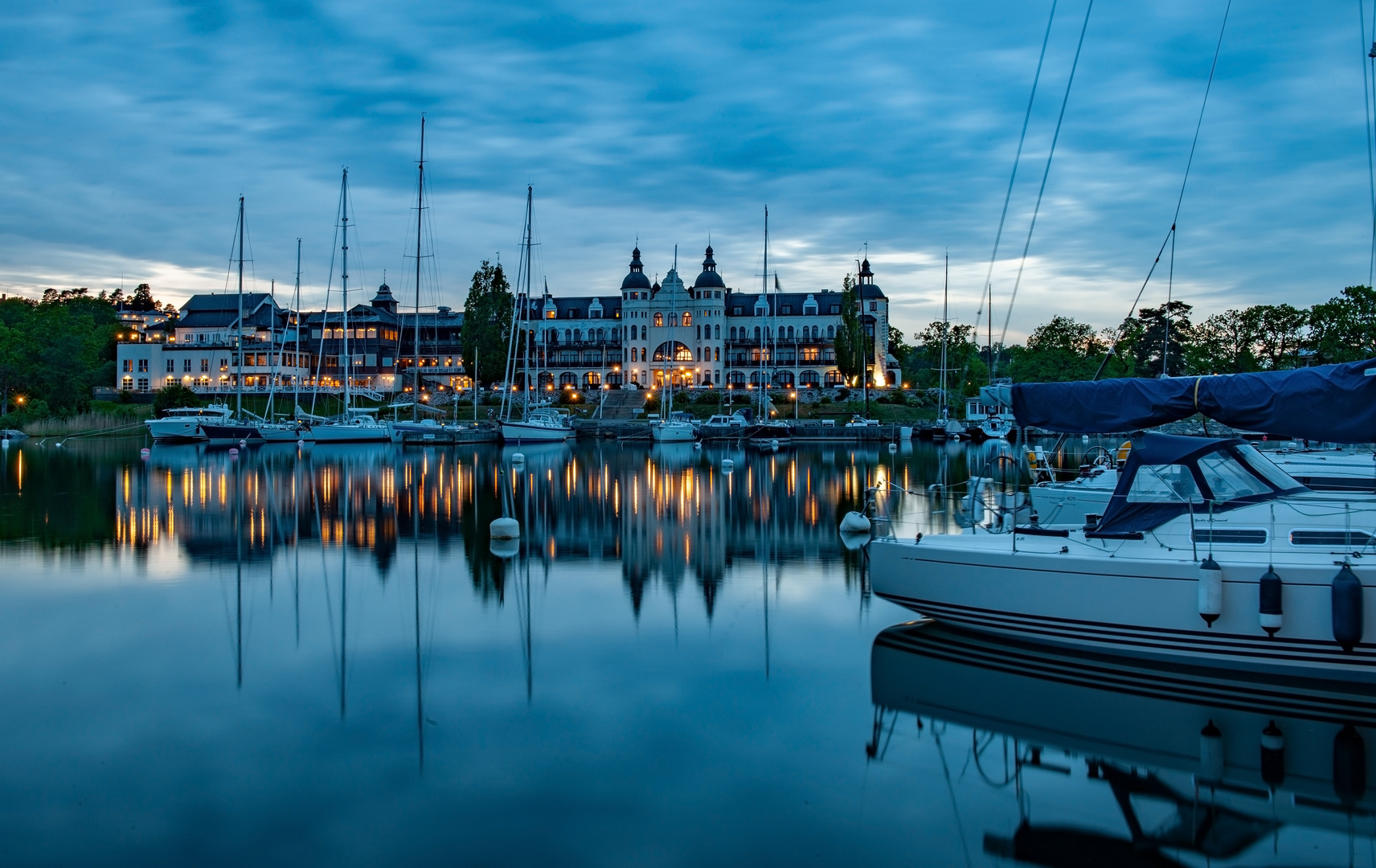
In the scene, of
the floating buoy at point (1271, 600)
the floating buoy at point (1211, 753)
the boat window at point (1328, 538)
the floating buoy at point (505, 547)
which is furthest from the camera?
the floating buoy at point (505, 547)

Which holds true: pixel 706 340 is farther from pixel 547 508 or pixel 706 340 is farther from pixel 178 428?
pixel 547 508

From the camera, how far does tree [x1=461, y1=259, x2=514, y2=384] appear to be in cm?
10062

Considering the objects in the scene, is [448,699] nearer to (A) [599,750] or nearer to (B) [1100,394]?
(A) [599,750]

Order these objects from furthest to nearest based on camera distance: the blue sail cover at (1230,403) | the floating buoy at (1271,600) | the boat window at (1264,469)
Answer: the boat window at (1264,469) < the blue sail cover at (1230,403) < the floating buoy at (1271,600)

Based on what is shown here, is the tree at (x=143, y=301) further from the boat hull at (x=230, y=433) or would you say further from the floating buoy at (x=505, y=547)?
the floating buoy at (x=505, y=547)

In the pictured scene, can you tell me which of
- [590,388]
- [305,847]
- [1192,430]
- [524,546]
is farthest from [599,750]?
[590,388]

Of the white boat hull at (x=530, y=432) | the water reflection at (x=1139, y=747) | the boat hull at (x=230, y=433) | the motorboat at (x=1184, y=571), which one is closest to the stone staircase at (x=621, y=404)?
the white boat hull at (x=530, y=432)

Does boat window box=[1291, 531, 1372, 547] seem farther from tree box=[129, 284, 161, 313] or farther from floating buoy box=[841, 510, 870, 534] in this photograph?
tree box=[129, 284, 161, 313]

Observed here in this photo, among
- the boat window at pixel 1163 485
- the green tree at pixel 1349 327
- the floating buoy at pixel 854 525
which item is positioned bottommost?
the floating buoy at pixel 854 525

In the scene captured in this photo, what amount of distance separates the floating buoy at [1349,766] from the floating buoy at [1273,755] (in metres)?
0.48

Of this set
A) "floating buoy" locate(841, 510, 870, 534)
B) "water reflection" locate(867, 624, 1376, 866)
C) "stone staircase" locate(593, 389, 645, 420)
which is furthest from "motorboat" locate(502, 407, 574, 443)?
"water reflection" locate(867, 624, 1376, 866)

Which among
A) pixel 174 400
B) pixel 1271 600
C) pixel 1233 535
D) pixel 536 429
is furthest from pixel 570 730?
pixel 174 400

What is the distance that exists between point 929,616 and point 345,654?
29.5ft

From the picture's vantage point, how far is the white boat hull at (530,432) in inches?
3014
